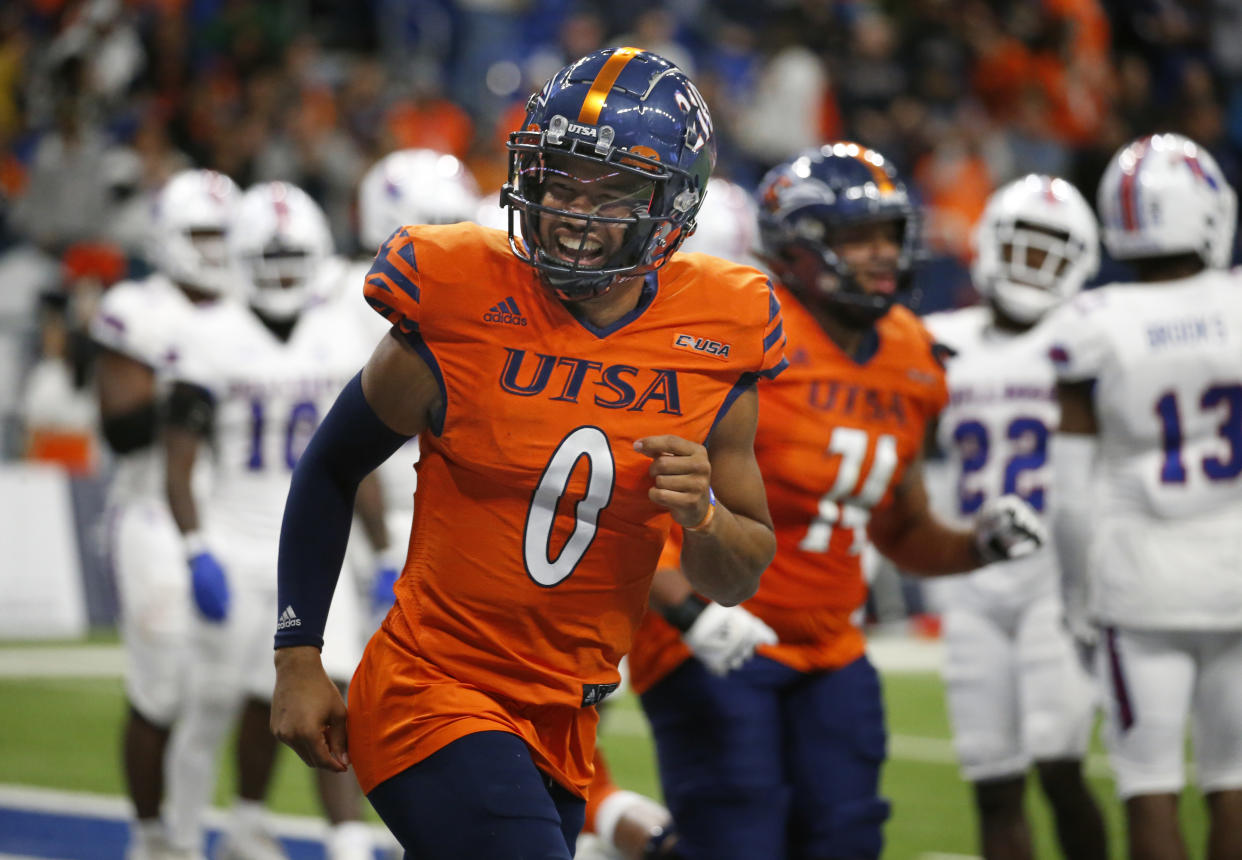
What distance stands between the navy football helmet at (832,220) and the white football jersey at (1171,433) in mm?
640

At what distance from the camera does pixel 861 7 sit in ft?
52.0

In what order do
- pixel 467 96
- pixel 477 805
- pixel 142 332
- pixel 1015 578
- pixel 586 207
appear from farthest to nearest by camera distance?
pixel 467 96 → pixel 142 332 → pixel 1015 578 → pixel 586 207 → pixel 477 805

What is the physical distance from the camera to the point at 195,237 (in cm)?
635

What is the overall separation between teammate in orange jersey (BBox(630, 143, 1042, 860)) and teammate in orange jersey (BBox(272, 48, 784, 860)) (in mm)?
836

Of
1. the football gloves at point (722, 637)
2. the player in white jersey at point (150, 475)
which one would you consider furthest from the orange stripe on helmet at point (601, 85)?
the player in white jersey at point (150, 475)

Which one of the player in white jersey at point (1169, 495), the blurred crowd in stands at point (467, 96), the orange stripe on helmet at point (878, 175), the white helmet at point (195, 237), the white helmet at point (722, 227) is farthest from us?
the blurred crowd in stands at point (467, 96)

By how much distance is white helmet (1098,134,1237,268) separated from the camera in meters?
4.55

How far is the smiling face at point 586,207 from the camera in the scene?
9.37 feet

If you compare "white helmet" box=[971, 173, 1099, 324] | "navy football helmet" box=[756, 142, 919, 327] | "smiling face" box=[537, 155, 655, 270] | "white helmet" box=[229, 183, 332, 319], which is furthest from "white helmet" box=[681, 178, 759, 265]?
A: "smiling face" box=[537, 155, 655, 270]

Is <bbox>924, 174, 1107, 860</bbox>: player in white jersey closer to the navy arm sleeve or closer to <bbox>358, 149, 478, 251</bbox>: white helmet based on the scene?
<bbox>358, 149, 478, 251</bbox>: white helmet

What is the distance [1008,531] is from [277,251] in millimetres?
2906

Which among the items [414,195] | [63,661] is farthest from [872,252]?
[63,661]

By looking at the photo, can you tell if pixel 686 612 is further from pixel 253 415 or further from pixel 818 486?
pixel 253 415

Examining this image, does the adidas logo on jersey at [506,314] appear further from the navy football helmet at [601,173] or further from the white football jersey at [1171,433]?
the white football jersey at [1171,433]
